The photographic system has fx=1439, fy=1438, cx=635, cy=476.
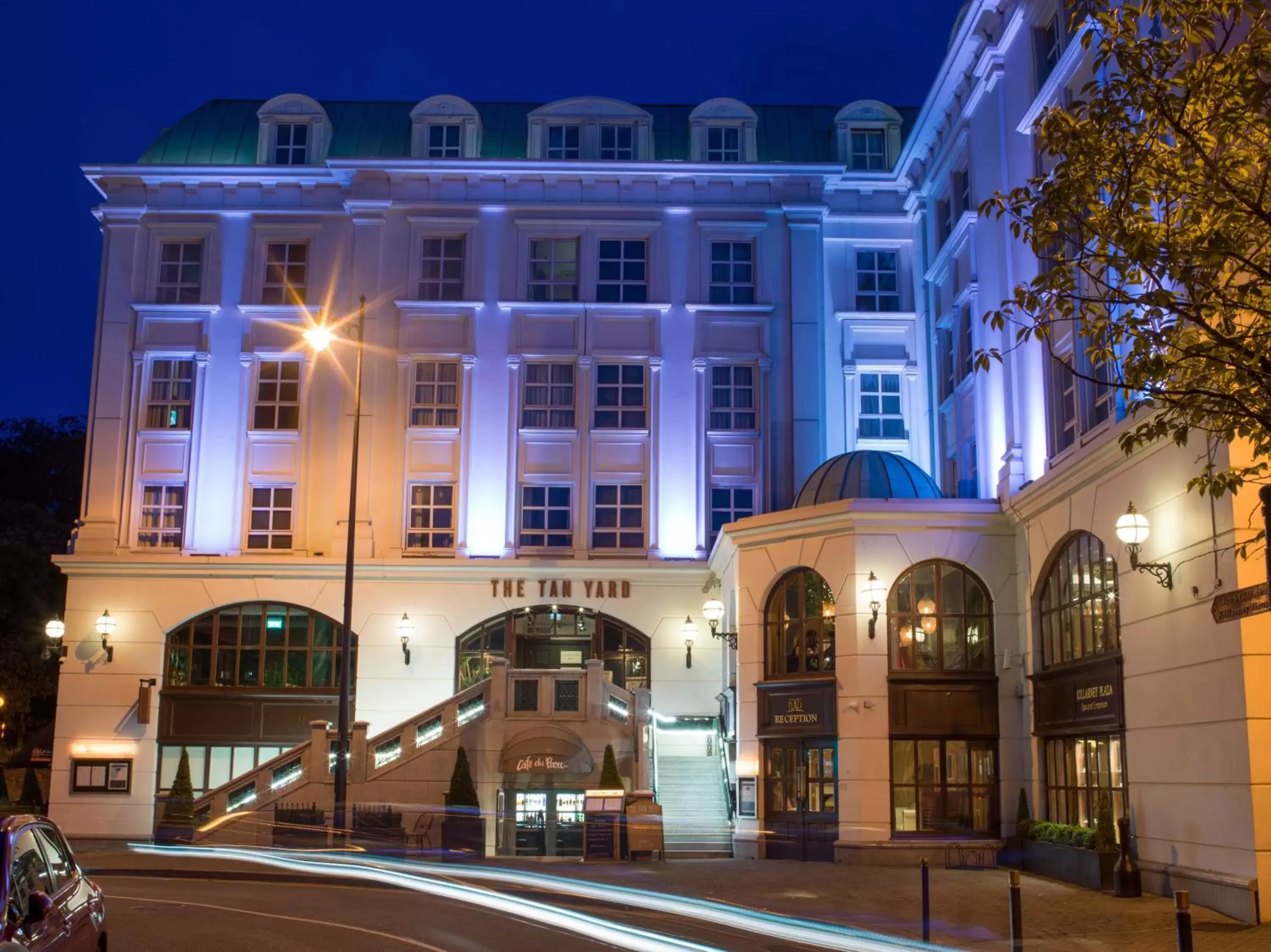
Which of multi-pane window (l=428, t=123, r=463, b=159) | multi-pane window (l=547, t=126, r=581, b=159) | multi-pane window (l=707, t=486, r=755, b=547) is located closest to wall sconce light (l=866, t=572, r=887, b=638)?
multi-pane window (l=707, t=486, r=755, b=547)

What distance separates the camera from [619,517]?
128ft

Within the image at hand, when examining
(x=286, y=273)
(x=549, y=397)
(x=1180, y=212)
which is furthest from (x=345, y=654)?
(x=1180, y=212)

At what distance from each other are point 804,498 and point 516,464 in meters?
9.07

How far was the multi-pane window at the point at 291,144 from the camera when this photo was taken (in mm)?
41500

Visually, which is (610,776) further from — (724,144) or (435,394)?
(724,144)

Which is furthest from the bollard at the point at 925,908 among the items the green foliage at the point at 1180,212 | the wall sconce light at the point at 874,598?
the wall sconce light at the point at 874,598

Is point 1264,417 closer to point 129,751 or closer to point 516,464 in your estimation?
point 516,464

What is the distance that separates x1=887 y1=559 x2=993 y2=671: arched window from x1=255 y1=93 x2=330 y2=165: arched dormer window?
73.0 feet

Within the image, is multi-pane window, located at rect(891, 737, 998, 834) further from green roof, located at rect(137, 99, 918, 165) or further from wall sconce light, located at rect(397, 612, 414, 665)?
green roof, located at rect(137, 99, 918, 165)

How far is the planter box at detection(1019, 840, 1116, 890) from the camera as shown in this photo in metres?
22.3


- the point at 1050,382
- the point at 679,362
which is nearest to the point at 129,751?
the point at 679,362

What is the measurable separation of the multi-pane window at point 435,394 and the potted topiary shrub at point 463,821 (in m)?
11.9

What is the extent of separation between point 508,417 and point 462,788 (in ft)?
39.7

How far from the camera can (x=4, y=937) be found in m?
8.12
